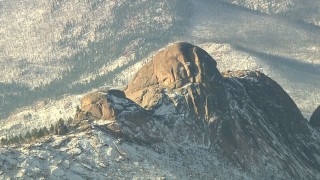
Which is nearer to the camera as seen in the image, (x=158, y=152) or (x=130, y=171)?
(x=130, y=171)

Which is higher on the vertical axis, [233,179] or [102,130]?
[102,130]

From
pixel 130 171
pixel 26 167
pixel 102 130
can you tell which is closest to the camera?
pixel 26 167

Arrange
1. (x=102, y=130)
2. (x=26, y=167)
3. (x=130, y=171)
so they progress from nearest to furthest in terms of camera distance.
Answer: (x=26, y=167) → (x=130, y=171) → (x=102, y=130)

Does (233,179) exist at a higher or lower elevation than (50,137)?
lower

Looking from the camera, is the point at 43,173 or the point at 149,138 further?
the point at 149,138

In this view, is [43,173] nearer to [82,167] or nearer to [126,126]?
[82,167]

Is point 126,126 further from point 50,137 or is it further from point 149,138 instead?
point 50,137

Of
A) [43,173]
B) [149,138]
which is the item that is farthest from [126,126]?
[43,173]

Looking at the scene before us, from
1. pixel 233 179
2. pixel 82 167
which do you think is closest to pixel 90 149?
pixel 82 167
